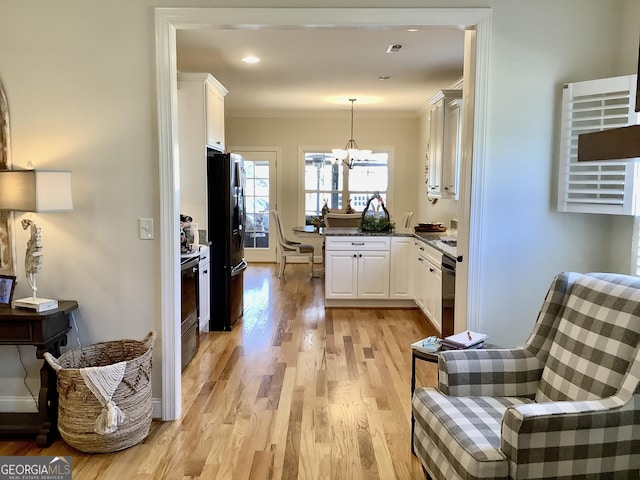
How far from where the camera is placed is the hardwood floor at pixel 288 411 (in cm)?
253

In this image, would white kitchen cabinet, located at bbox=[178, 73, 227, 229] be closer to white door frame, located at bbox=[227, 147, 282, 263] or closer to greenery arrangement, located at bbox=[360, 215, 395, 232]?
greenery arrangement, located at bbox=[360, 215, 395, 232]

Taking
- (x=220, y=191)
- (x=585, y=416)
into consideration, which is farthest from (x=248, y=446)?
(x=220, y=191)

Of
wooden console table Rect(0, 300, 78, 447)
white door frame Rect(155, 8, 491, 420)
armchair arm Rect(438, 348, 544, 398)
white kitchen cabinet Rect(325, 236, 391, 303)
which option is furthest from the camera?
white kitchen cabinet Rect(325, 236, 391, 303)

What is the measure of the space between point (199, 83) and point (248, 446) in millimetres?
3328

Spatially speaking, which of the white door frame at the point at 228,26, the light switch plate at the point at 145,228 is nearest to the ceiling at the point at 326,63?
the white door frame at the point at 228,26

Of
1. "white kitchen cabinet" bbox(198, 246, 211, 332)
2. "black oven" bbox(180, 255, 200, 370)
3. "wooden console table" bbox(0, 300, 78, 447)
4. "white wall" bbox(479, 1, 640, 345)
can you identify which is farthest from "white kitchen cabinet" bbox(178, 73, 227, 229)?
"white wall" bbox(479, 1, 640, 345)

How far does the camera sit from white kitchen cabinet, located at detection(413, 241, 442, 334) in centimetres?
465

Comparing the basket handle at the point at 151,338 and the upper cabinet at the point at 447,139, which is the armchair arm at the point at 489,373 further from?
the upper cabinet at the point at 447,139

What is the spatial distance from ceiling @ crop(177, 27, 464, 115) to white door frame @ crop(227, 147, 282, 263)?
1.29 metres

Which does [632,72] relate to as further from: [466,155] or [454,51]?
[454,51]

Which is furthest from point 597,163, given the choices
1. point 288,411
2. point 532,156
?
point 288,411

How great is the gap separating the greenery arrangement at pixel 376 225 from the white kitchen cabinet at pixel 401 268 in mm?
206

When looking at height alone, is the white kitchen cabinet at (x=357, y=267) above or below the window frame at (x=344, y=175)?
below

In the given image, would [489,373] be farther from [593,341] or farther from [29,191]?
[29,191]
